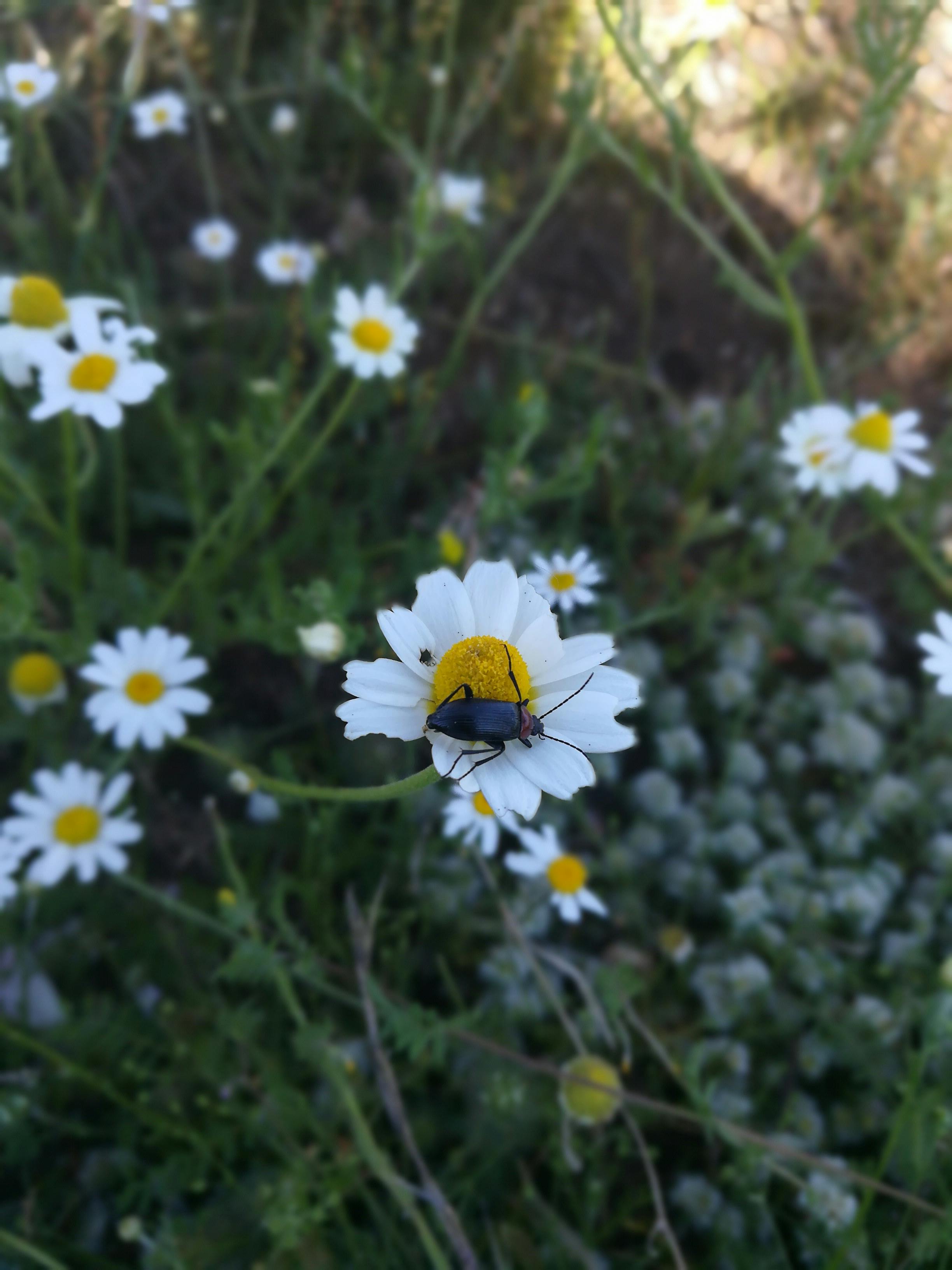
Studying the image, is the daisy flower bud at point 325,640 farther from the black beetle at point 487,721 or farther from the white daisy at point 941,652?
the white daisy at point 941,652

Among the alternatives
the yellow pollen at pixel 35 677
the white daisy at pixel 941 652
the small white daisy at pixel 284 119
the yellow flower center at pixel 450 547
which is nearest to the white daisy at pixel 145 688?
the yellow pollen at pixel 35 677

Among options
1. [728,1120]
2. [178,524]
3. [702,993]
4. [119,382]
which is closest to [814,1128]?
[728,1120]

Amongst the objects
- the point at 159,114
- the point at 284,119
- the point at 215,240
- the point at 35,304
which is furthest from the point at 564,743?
the point at 284,119

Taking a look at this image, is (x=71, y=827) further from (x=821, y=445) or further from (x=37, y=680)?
(x=821, y=445)

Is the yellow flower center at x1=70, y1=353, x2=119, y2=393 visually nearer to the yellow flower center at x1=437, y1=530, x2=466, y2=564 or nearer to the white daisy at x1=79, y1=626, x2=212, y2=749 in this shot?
the white daisy at x1=79, y1=626, x2=212, y2=749

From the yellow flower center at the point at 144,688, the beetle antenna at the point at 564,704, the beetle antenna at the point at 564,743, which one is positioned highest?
the yellow flower center at the point at 144,688

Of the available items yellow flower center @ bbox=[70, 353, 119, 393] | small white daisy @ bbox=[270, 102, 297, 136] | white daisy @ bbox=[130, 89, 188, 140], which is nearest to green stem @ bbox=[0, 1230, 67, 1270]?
yellow flower center @ bbox=[70, 353, 119, 393]
